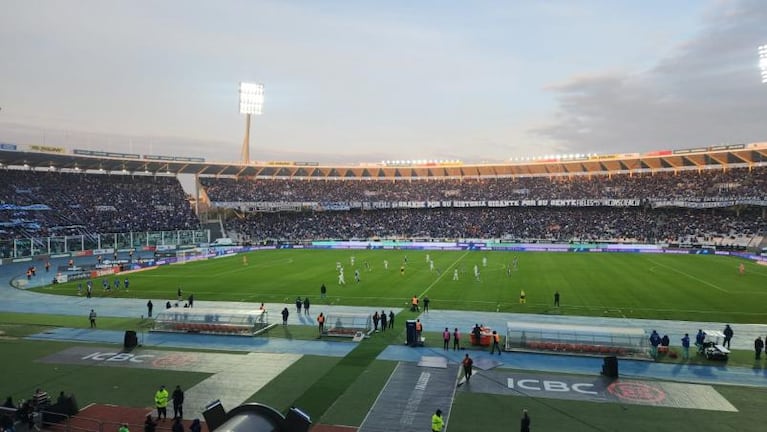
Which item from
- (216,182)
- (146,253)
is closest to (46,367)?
(146,253)

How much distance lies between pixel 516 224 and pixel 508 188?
11936mm

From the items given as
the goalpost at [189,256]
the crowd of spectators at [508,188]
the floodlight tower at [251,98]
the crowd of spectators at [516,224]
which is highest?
the floodlight tower at [251,98]

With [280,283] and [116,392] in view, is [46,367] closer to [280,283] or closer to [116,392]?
[116,392]

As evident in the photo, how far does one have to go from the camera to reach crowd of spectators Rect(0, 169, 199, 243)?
60.0m

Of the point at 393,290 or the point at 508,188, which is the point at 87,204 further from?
the point at 508,188

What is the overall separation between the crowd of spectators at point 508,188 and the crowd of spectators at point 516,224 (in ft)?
9.30

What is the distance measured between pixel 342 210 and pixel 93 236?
1749 inches

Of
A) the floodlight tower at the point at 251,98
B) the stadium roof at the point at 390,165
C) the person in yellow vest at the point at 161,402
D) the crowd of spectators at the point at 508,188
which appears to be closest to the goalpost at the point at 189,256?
the stadium roof at the point at 390,165

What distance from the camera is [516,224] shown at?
82562 millimetres

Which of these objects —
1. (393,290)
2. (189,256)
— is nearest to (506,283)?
(393,290)

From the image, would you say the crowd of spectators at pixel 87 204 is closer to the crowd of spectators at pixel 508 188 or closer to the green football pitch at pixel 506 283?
the crowd of spectators at pixel 508 188

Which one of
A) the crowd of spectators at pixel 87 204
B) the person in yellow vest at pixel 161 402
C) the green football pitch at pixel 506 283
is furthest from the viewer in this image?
the crowd of spectators at pixel 87 204

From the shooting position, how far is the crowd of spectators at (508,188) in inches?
2881

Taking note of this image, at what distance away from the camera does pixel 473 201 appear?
90188 millimetres
